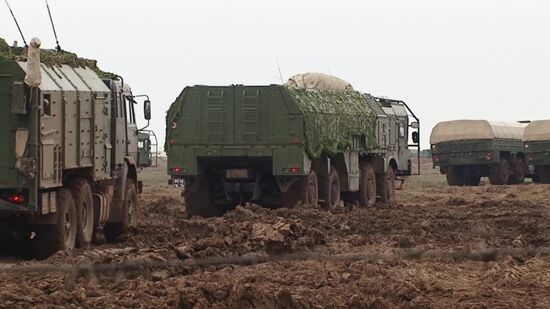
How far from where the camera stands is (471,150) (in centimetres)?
4484

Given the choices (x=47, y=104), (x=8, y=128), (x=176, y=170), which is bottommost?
(x=176, y=170)

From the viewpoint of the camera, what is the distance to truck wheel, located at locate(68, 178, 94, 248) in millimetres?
17078

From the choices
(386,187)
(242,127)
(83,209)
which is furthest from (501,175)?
(83,209)

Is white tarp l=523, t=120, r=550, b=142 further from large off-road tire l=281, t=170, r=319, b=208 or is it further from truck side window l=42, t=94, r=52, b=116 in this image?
truck side window l=42, t=94, r=52, b=116

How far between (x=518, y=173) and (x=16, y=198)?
115ft

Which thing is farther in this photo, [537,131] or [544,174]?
[544,174]

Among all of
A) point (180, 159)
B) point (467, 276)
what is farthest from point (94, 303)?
point (180, 159)

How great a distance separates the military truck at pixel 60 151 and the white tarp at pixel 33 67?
0.01m

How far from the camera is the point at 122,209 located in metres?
20.1

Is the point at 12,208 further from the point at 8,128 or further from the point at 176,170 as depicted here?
the point at 176,170

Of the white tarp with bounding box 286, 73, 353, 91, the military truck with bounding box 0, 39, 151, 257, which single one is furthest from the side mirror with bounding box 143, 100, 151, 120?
the white tarp with bounding box 286, 73, 353, 91

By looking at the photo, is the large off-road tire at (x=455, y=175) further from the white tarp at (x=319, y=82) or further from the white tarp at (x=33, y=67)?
the white tarp at (x=33, y=67)

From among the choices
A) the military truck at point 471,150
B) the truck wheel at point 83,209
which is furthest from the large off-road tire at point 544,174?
the truck wheel at point 83,209

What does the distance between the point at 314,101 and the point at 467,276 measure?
482 inches
